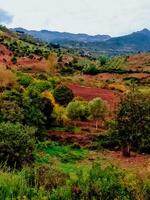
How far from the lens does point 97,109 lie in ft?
133

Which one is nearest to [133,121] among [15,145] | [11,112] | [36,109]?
[36,109]

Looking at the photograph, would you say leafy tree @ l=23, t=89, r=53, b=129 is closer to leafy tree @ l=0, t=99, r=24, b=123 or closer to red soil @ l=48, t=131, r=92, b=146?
leafy tree @ l=0, t=99, r=24, b=123

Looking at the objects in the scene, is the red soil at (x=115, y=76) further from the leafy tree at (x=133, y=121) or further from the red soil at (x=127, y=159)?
the red soil at (x=127, y=159)

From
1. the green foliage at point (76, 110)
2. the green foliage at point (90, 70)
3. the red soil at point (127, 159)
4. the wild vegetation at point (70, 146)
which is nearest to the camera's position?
the wild vegetation at point (70, 146)

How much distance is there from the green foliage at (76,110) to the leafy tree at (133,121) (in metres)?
8.51

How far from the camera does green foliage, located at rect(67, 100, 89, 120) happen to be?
40719 mm

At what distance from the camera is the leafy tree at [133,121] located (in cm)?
3225

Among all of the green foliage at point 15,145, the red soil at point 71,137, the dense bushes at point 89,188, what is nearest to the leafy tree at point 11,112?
the red soil at point 71,137

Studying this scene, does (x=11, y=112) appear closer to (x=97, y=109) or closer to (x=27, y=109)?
(x=27, y=109)

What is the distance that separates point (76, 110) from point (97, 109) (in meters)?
1.67

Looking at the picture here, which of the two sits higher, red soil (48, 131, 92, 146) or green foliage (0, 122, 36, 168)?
green foliage (0, 122, 36, 168)

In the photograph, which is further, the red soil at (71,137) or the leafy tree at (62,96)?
the leafy tree at (62,96)

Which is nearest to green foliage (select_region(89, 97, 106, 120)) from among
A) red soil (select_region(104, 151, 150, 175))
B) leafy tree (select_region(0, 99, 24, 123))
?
red soil (select_region(104, 151, 150, 175))

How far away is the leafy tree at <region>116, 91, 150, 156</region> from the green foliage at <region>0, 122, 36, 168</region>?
26.5 ft
